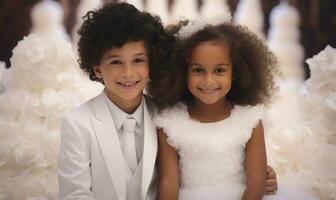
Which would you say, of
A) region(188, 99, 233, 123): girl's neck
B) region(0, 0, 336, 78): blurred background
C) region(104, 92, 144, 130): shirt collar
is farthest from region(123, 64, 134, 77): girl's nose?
region(0, 0, 336, 78): blurred background

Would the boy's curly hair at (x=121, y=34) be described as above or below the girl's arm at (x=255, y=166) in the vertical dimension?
above

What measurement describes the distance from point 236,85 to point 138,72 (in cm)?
38

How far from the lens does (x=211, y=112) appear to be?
1.55 meters

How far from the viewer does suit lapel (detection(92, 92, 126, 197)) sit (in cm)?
138

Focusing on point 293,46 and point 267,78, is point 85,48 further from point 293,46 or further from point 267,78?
point 293,46

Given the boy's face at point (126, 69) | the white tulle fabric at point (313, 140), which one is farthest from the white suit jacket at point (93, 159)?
the white tulle fabric at point (313, 140)

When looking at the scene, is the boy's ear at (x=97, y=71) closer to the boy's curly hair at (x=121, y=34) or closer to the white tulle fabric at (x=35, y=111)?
the boy's curly hair at (x=121, y=34)

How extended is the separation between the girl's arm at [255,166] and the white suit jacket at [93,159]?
29 cm

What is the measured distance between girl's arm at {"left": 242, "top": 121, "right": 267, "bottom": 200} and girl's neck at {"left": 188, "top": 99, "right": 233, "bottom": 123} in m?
0.12

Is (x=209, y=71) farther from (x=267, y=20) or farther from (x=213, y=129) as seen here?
(x=267, y=20)

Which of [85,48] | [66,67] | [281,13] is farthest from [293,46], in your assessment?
[85,48]

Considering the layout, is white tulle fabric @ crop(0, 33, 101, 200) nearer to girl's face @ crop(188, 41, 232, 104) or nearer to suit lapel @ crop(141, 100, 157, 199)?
suit lapel @ crop(141, 100, 157, 199)

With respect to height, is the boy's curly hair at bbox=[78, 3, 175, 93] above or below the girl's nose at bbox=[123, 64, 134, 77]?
above

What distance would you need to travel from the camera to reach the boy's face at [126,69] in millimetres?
1385
